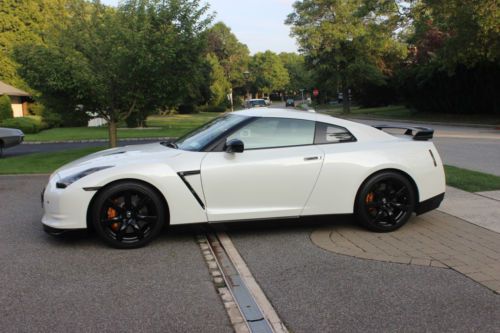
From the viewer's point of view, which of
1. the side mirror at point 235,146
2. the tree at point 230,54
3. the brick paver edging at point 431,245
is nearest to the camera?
the brick paver edging at point 431,245

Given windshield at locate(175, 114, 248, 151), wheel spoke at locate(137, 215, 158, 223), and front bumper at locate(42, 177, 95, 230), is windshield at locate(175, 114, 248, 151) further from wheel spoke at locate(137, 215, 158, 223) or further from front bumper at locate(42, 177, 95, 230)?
front bumper at locate(42, 177, 95, 230)

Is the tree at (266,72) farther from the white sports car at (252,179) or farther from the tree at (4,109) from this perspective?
the white sports car at (252,179)

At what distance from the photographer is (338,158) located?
5598 millimetres

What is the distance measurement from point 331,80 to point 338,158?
160 feet

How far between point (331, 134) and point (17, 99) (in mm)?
44124

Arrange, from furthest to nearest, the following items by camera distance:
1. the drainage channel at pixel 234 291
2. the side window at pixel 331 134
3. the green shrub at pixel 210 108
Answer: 1. the green shrub at pixel 210 108
2. the side window at pixel 331 134
3. the drainage channel at pixel 234 291

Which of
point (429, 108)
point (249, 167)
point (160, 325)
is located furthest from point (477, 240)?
point (429, 108)

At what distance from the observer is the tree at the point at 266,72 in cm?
11794

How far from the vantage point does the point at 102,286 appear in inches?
165

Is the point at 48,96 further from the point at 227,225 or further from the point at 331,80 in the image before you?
the point at 331,80

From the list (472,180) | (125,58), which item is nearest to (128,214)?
(472,180)

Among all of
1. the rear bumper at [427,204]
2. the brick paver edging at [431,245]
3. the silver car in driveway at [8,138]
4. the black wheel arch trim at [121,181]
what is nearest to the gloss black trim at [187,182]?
the black wheel arch trim at [121,181]

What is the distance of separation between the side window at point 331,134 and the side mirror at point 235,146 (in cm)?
95

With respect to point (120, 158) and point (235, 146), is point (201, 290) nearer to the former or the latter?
point (235, 146)
